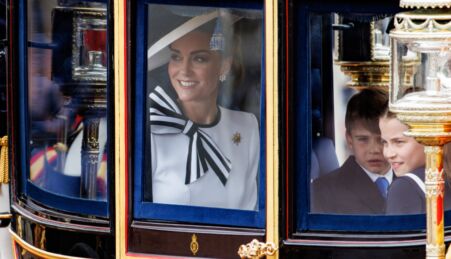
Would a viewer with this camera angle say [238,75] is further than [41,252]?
No

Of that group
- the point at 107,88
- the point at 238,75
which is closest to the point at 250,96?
the point at 238,75

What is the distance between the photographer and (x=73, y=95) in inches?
347

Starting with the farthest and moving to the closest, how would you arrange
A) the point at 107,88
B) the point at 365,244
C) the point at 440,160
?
the point at 107,88, the point at 365,244, the point at 440,160

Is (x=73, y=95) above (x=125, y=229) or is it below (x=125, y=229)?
above

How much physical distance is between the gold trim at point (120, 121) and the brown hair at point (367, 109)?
3.23 feet

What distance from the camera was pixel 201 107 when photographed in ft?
26.9

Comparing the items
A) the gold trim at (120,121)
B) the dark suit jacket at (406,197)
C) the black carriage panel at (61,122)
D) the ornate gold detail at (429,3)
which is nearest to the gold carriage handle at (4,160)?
the black carriage panel at (61,122)

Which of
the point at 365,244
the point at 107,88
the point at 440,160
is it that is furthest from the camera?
the point at 107,88

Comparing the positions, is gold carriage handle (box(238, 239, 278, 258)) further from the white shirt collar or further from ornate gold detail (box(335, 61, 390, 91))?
ornate gold detail (box(335, 61, 390, 91))

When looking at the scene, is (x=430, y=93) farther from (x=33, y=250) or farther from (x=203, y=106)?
(x=33, y=250)

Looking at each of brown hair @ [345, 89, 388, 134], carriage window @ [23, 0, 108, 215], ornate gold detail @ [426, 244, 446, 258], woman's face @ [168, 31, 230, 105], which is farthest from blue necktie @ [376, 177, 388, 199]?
ornate gold detail @ [426, 244, 446, 258]

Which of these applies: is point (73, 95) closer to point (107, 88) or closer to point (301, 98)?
point (107, 88)

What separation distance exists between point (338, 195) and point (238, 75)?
2.10 feet

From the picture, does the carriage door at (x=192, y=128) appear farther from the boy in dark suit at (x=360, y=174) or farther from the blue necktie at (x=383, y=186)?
the blue necktie at (x=383, y=186)
